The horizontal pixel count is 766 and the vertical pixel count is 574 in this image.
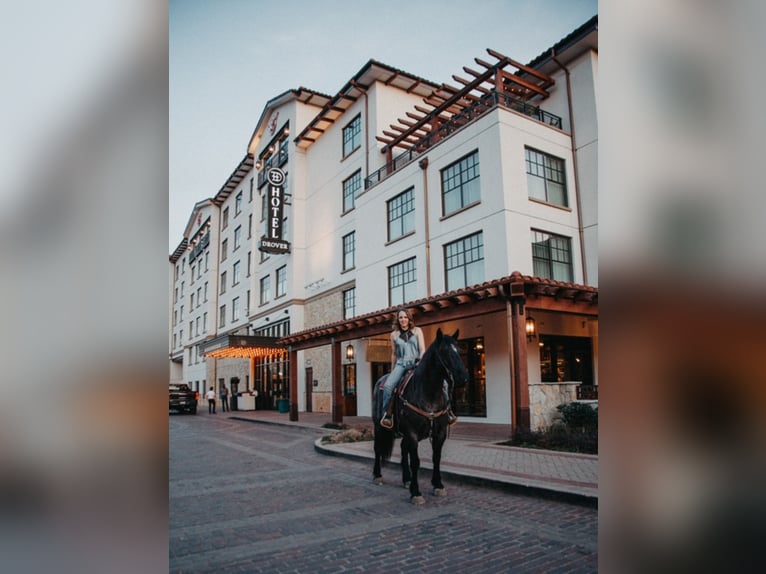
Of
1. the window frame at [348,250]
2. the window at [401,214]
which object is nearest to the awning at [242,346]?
the window frame at [348,250]

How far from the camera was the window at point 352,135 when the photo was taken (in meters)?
24.2

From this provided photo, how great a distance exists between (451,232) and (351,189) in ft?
29.7

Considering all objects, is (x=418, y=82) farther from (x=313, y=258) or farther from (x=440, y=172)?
(x=313, y=258)

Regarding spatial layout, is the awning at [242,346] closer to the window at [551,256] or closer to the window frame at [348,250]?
the window frame at [348,250]

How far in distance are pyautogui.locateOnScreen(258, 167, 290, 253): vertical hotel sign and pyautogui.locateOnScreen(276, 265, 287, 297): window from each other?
2.16m

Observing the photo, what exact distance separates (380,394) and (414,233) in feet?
38.0

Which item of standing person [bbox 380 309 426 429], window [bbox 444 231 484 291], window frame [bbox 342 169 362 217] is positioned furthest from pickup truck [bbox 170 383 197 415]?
standing person [bbox 380 309 426 429]

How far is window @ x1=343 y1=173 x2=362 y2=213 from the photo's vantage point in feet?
78.7

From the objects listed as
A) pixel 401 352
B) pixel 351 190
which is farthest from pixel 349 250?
pixel 401 352

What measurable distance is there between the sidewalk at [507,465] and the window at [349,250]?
12.7 meters

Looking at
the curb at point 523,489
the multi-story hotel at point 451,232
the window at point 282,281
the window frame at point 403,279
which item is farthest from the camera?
the window at point 282,281

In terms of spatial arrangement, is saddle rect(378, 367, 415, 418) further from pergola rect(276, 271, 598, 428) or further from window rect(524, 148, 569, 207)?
window rect(524, 148, 569, 207)

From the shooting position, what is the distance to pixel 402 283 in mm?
19438
